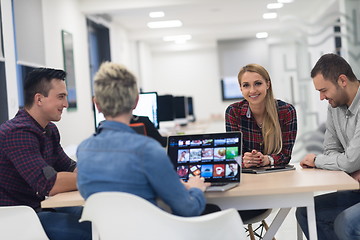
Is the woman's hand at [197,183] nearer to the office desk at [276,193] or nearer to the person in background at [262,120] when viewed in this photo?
the office desk at [276,193]

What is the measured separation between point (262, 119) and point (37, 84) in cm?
134

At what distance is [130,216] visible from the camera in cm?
180

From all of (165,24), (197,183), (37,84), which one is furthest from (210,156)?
(165,24)

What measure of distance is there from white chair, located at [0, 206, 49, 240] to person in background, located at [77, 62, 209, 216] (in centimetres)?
48

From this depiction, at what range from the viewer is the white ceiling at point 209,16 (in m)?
7.37

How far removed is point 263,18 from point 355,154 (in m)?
9.29

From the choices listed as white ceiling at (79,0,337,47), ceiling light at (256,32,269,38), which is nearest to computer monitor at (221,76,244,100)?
white ceiling at (79,0,337,47)

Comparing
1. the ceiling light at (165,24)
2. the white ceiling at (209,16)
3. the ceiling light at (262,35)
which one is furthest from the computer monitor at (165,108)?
the ceiling light at (262,35)

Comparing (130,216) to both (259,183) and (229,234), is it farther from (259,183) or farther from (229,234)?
(259,183)

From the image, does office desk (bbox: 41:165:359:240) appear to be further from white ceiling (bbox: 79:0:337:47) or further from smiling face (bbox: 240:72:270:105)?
white ceiling (bbox: 79:0:337:47)

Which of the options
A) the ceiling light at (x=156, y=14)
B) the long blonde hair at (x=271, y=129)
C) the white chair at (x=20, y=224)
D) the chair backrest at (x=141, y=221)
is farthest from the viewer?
the ceiling light at (x=156, y=14)

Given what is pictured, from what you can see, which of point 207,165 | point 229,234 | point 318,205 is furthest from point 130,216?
point 318,205

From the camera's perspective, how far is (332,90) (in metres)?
2.59

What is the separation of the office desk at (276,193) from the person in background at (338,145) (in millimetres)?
138
